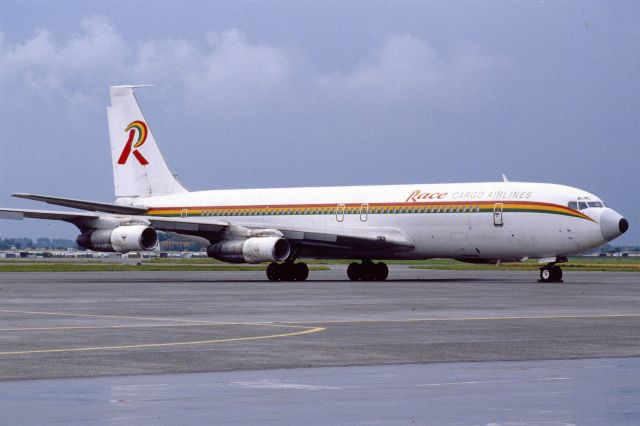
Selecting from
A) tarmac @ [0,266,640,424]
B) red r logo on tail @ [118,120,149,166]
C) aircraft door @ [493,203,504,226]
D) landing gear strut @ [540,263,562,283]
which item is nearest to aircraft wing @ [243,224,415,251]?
aircraft door @ [493,203,504,226]

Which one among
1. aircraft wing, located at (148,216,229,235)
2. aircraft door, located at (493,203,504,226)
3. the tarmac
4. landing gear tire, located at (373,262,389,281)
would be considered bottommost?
the tarmac

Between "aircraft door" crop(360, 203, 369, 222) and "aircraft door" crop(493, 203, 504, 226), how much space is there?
23.1 ft

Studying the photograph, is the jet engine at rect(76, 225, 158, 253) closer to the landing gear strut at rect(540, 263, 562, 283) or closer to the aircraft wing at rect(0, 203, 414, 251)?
the aircraft wing at rect(0, 203, 414, 251)

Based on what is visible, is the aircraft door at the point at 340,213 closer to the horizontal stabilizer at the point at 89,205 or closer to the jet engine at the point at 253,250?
the jet engine at the point at 253,250

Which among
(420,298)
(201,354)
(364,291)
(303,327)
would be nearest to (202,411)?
(201,354)

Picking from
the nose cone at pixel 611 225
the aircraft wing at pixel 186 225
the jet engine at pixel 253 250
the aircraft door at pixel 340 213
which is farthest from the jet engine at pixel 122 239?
the nose cone at pixel 611 225

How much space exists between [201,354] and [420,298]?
19.9 metres

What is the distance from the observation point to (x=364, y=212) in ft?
188

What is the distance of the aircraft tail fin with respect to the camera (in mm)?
65938

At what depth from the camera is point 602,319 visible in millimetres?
26875

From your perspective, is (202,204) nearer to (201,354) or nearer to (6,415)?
(201,354)

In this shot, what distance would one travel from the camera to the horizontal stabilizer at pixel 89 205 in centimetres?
5571

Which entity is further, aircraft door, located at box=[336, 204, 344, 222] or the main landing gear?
aircraft door, located at box=[336, 204, 344, 222]

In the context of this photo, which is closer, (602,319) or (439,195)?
(602,319)
